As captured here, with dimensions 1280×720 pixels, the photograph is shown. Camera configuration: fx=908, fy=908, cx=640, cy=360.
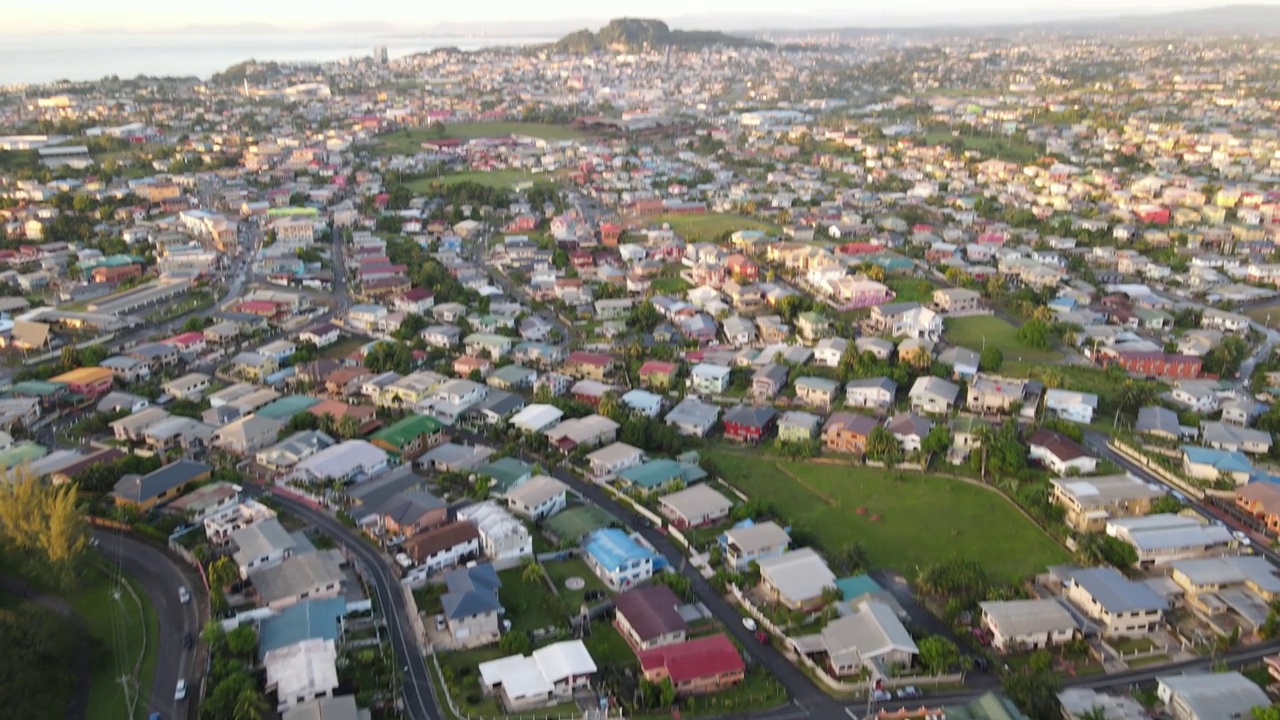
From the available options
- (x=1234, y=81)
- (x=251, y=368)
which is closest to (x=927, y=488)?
(x=251, y=368)

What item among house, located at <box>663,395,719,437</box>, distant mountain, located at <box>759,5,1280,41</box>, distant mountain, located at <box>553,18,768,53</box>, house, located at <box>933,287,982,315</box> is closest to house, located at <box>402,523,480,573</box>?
house, located at <box>663,395,719,437</box>

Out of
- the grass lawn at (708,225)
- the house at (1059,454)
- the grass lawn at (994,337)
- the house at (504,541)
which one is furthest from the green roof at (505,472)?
the grass lawn at (708,225)

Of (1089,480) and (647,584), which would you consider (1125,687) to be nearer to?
(1089,480)

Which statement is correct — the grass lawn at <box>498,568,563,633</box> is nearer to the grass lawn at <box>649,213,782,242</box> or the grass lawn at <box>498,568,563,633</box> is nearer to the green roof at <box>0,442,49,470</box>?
the green roof at <box>0,442,49,470</box>

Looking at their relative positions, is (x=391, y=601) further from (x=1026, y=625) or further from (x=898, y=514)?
(x=1026, y=625)

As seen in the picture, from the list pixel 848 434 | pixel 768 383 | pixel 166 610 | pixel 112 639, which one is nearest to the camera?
pixel 112 639

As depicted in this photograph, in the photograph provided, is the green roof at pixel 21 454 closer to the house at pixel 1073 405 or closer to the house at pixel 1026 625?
the house at pixel 1026 625

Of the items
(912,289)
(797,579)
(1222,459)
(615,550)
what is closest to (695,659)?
(797,579)
